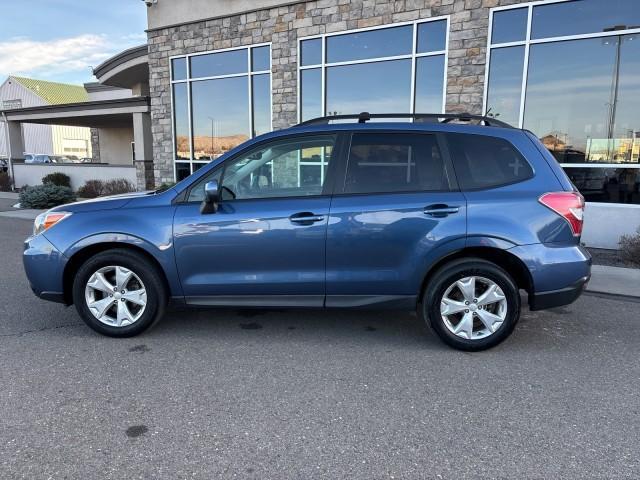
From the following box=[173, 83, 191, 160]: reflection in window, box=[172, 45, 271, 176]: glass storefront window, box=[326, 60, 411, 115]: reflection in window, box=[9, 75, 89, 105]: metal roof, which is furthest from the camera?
box=[9, 75, 89, 105]: metal roof

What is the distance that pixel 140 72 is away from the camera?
57.1ft

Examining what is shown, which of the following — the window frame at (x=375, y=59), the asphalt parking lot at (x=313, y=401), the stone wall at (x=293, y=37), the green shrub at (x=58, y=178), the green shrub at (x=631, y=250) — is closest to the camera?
the asphalt parking lot at (x=313, y=401)

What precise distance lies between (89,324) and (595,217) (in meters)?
8.10

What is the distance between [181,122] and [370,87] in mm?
5839

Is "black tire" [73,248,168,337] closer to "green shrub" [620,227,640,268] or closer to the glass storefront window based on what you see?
"green shrub" [620,227,640,268]

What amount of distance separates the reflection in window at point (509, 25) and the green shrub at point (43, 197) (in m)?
12.8

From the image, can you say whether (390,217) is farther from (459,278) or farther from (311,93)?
(311,93)

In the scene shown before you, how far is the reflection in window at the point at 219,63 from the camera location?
12.1 m

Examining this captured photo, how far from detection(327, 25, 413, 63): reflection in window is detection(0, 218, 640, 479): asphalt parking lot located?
717cm

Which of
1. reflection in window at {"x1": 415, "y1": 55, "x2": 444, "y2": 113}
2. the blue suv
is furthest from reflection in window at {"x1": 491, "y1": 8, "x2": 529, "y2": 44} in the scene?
the blue suv

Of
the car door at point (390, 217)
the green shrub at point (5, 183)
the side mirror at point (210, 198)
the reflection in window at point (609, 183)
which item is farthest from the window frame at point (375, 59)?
the green shrub at point (5, 183)

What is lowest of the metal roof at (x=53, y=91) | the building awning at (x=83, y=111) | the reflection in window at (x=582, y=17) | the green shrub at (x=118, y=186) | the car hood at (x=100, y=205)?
the green shrub at (x=118, y=186)

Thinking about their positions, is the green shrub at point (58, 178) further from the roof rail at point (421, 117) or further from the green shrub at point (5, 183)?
the roof rail at point (421, 117)

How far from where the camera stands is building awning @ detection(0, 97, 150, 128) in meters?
16.2
